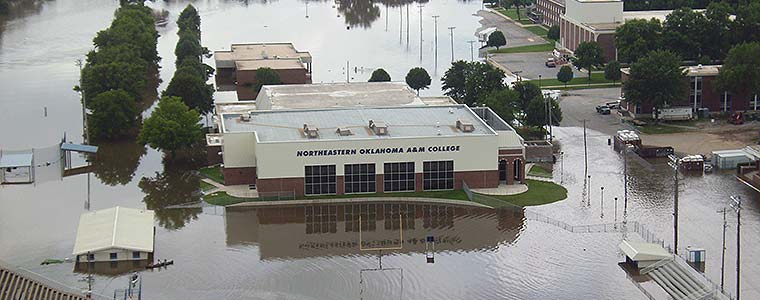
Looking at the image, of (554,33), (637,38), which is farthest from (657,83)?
(554,33)

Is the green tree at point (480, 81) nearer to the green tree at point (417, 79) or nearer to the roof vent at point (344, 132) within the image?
the green tree at point (417, 79)

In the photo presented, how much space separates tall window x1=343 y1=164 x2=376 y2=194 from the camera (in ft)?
122

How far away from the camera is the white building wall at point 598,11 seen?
203 ft

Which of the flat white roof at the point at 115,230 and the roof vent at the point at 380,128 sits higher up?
the roof vent at the point at 380,128

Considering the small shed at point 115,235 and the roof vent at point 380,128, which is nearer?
the small shed at point 115,235

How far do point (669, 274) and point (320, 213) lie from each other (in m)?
10.3

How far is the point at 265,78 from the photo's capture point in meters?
54.8

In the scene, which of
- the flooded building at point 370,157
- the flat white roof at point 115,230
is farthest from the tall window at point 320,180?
the flat white roof at point 115,230

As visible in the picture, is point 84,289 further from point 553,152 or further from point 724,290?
point 553,152

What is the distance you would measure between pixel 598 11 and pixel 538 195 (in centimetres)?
2667

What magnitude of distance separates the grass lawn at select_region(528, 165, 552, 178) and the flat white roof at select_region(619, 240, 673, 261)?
8.11m

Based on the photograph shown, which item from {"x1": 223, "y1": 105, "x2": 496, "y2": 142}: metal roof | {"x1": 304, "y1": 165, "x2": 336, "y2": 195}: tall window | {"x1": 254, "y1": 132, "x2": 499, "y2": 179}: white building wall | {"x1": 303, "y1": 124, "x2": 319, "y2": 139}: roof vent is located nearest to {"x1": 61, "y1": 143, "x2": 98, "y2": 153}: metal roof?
{"x1": 223, "y1": 105, "x2": 496, "y2": 142}: metal roof

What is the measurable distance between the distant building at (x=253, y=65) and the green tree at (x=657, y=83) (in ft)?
53.2

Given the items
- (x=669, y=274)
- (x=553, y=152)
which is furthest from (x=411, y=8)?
(x=669, y=274)
